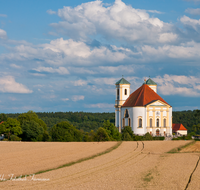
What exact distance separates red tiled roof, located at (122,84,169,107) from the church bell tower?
1545 mm

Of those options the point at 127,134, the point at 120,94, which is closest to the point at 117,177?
the point at 127,134

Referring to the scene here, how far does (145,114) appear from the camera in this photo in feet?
299

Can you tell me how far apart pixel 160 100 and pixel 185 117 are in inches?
2677

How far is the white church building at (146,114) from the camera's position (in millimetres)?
91000

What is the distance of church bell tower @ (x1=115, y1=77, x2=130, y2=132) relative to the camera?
324 ft

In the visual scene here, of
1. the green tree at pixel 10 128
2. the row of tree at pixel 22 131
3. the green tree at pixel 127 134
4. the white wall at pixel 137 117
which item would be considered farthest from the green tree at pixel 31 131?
the white wall at pixel 137 117

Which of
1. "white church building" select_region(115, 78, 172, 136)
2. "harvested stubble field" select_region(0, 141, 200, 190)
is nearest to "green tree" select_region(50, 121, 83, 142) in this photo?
"white church building" select_region(115, 78, 172, 136)

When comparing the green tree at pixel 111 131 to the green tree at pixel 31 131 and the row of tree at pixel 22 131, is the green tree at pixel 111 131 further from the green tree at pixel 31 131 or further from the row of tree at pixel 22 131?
the green tree at pixel 31 131

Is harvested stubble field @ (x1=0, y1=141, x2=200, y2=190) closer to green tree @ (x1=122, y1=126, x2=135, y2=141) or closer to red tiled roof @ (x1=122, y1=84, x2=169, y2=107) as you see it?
green tree @ (x1=122, y1=126, x2=135, y2=141)

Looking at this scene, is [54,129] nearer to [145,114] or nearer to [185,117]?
[145,114]

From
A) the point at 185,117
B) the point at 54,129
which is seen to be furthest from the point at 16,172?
the point at 185,117

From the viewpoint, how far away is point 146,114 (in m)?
91.1

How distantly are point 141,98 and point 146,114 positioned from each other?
528 centimetres

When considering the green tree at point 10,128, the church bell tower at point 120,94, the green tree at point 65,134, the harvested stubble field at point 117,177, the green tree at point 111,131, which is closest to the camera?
the harvested stubble field at point 117,177
